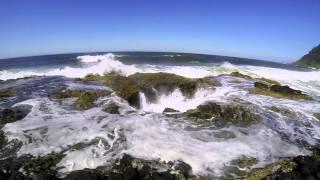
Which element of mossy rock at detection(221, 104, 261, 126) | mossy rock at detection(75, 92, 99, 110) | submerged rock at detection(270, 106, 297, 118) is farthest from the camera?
mossy rock at detection(75, 92, 99, 110)

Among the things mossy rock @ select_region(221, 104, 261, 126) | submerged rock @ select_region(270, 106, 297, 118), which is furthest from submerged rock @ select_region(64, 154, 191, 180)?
submerged rock @ select_region(270, 106, 297, 118)

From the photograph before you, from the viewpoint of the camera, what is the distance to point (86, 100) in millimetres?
10836

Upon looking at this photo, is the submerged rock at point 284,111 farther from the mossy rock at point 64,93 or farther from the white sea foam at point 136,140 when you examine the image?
the mossy rock at point 64,93

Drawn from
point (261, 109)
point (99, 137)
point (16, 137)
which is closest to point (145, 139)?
point (99, 137)

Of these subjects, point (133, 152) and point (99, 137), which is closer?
point (133, 152)

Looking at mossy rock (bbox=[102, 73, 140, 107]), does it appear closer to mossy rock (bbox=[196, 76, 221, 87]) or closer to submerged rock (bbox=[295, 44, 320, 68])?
mossy rock (bbox=[196, 76, 221, 87])

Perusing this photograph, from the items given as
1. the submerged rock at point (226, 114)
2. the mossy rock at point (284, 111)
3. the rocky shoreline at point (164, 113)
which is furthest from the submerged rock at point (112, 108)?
the mossy rock at point (284, 111)

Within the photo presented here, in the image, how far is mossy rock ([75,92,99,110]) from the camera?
10.4m

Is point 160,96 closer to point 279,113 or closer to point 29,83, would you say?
point 279,113

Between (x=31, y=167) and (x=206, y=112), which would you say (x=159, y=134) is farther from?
(x=31, y=167)

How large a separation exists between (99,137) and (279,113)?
5838mm

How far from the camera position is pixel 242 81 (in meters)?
15.4

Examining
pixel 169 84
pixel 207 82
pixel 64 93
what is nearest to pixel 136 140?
pixel 64 93

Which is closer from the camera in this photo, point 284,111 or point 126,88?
point 284,111
